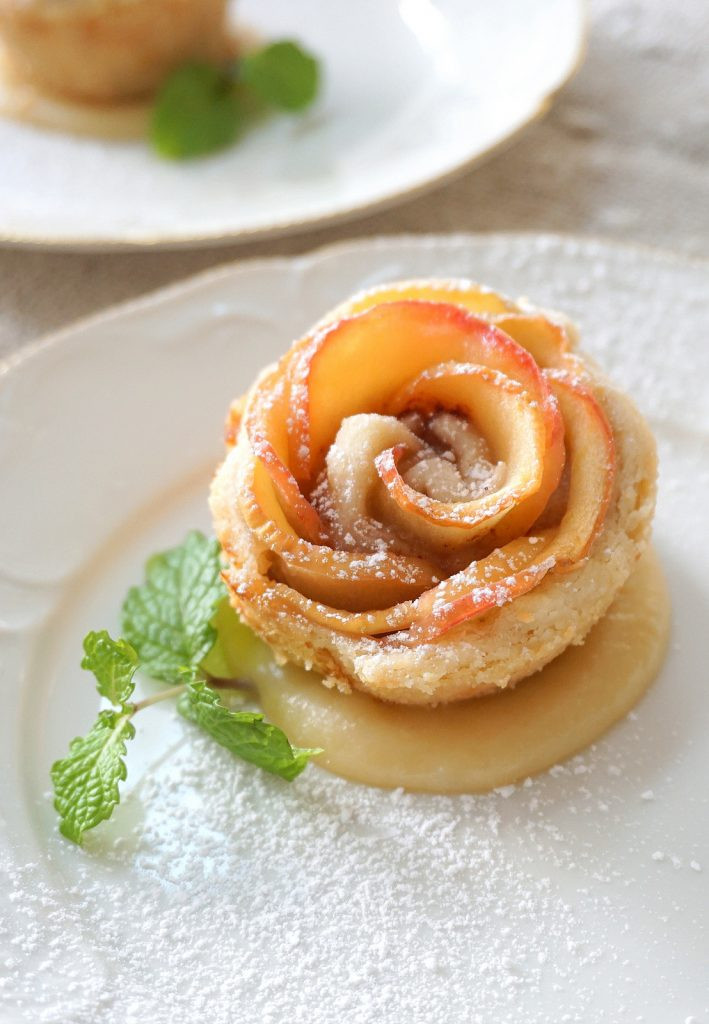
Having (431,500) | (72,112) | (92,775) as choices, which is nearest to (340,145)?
(72,112)

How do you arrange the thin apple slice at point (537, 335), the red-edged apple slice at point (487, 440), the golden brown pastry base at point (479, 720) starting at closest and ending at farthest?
the red-edged apple slice at point (487, 440)
the golden brown pastry base at point (479, 720)
the thin apple slice at point (537, 335)

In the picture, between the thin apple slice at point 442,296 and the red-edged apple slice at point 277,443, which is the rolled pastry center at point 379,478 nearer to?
the red-edged apple slice at point 277,443

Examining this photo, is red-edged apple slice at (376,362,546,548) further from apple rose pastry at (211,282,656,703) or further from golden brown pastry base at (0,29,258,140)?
golden brown pastry base at (0,29,258,140)

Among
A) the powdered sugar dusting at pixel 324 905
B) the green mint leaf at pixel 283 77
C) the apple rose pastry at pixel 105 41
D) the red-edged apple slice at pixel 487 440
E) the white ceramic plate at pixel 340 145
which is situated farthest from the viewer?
the green mint leaf at pixel 283 77

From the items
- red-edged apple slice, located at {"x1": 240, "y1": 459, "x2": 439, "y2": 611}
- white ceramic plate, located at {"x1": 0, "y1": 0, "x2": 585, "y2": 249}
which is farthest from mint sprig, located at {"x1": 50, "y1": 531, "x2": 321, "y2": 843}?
white ceramic plate, located at {"x1": 0, "y1": 0, "x2": 585, "y2": 249}

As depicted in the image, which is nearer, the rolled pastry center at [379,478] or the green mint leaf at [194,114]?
the rolled pastry center at [379,478]

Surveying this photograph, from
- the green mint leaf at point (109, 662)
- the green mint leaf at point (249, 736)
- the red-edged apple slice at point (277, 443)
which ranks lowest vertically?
the green mint leaf at point (109, 662)

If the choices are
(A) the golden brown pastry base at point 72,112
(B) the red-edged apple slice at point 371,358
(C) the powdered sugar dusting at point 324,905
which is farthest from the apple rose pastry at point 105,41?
(C) the powdered sugar dusting at point 324,905
